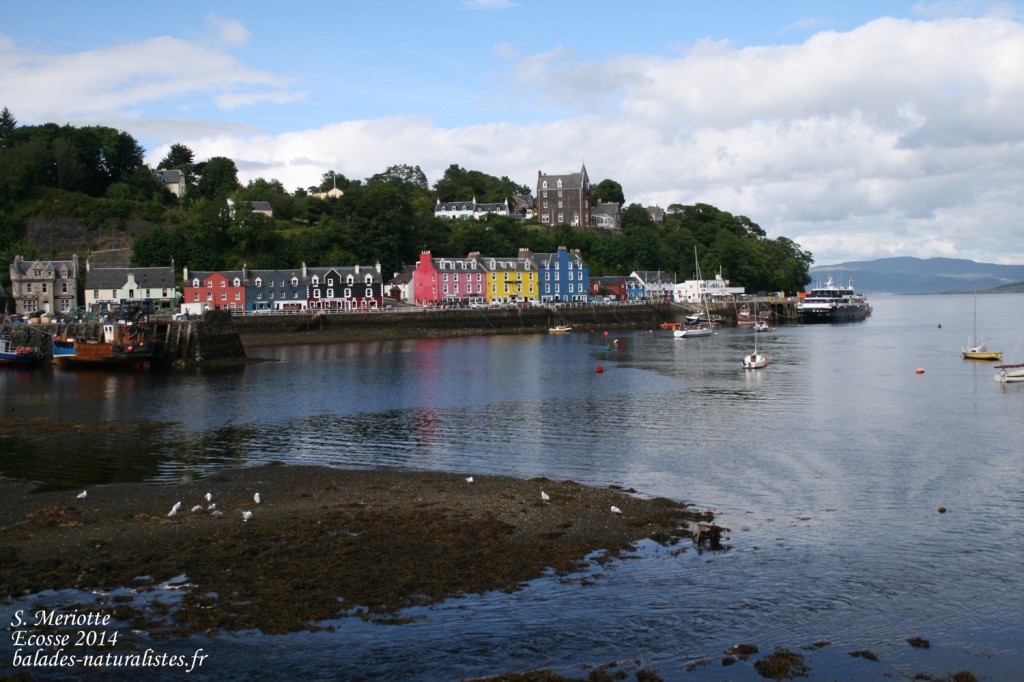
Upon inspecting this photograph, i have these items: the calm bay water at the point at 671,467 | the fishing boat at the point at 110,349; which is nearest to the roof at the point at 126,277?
the fishing boat at the point at 110,349

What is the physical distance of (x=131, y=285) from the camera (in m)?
90.1

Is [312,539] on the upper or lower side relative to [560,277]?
lower

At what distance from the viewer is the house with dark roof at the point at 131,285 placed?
8838cm

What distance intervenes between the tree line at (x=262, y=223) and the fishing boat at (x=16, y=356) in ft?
119

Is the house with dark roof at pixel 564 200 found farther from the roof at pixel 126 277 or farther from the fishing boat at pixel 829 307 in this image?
the roof at pixel 126 277

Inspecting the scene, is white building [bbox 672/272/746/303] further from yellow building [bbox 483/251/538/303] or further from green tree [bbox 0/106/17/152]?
green tree [bbox 0/106/17/152]

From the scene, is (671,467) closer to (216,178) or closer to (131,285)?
(131,285)

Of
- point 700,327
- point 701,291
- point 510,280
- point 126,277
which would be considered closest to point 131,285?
point 126,277

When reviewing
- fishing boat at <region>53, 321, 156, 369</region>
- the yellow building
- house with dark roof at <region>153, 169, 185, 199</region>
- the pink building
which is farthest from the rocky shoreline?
house with dark roof at <region>153, 169, 185, 199</region>

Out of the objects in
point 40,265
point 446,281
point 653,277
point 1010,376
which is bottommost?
point 1010,376

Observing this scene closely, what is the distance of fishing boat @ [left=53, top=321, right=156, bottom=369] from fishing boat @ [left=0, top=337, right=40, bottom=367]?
2.76 meters

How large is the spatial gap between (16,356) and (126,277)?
29.3 m

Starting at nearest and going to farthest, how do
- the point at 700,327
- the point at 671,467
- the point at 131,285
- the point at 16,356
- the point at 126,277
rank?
the point at 671,467 < the point at 16,356 < the point at 131,285 < the point at 126,277 < the point at 700,327

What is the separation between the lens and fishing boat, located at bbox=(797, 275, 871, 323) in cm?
12359
